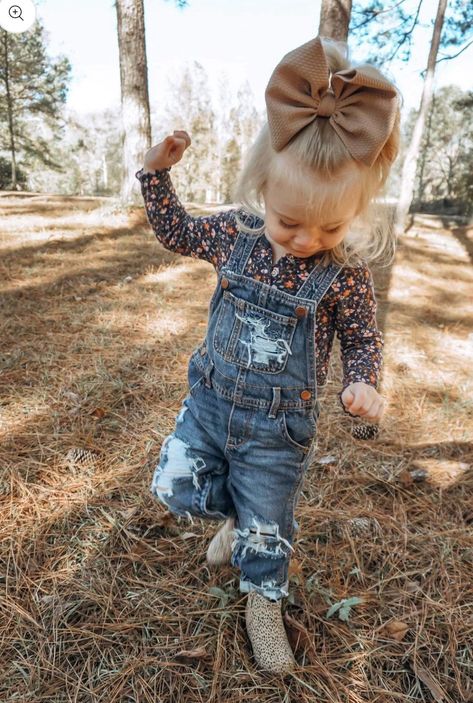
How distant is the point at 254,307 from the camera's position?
116 cm

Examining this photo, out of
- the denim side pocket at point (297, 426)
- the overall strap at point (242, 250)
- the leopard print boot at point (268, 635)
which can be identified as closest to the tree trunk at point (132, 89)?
the overall strap at point (242, 250)

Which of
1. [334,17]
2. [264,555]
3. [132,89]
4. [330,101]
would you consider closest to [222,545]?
[264,555]

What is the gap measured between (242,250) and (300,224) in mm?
197

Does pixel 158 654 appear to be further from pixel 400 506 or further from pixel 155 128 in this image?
pixel 155 128

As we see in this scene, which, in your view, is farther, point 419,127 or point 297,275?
point 419,127

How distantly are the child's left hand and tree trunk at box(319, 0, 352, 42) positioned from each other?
434 centimetres

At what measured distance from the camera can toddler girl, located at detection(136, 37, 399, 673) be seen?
38.6 inches

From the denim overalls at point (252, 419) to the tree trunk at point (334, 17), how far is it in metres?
4.15

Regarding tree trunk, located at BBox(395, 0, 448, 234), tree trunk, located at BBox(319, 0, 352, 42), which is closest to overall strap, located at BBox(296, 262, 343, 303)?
tree trunk, located at BBox(319, 0, 352, 42)

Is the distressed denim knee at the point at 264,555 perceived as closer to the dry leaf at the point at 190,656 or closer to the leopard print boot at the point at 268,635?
the leopard print boot at the point at 268,635

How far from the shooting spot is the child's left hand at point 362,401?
1076mm

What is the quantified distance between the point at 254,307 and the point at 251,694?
96 centimetres

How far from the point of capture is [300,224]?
1056mm

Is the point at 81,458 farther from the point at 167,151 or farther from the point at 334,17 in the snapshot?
the point at 334,17
